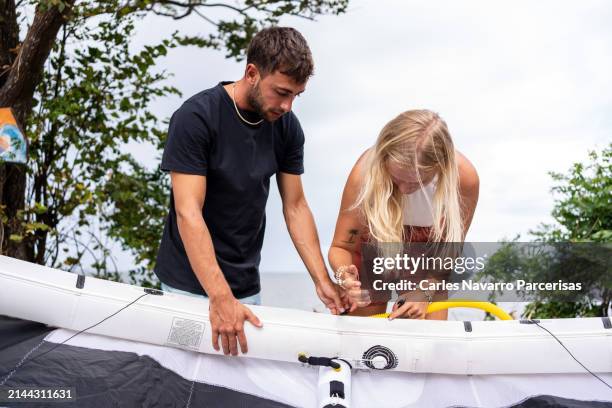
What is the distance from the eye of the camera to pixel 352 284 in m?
2.03

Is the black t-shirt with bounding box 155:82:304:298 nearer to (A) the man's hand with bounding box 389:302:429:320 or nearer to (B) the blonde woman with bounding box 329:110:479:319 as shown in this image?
(B) the blonde woman with bounding box 329:110:479:319

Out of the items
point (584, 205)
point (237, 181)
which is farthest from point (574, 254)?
point (237, 181)

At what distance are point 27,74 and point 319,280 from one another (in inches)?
104

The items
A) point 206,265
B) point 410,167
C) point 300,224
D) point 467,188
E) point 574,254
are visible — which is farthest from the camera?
point 574,254

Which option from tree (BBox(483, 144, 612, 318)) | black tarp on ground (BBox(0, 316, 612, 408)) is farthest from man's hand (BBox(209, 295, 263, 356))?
tree (BBox(483, 144, 612, 318))

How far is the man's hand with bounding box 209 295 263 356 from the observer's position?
1.84 meters

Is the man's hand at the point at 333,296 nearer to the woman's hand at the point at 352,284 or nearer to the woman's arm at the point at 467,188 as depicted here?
the woman's hand at the point at 352,284

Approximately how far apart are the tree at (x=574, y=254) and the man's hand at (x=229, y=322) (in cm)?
197

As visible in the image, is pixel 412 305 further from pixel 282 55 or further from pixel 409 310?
pixel 282 55

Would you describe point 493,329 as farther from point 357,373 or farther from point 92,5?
point 92,5

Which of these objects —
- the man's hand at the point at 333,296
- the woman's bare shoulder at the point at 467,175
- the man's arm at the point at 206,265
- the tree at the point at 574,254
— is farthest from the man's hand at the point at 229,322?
the tree at the point at 574,254

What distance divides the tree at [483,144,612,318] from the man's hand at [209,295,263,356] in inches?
77.7

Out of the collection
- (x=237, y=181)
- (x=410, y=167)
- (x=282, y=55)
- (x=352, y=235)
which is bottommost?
(x=352, y=235)

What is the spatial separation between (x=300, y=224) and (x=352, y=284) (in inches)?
13.4
